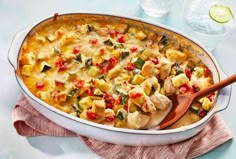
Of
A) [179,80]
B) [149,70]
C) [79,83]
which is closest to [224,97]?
[179,80]

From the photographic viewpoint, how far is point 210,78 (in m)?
1.72

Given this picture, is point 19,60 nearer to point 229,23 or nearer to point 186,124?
point 186,124

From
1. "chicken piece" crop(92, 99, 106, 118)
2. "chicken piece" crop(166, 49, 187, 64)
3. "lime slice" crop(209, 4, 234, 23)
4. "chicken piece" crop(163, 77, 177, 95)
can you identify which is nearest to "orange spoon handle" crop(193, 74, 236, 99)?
"chicken piece" crop(163, 77, 177, 95)

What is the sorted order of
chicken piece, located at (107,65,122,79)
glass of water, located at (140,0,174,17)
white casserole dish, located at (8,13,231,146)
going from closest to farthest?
white casserole dish, located at (8,13,231,146), chicken piece, located at (107,65,122,79), glass of water, located at (140,0,174,17)

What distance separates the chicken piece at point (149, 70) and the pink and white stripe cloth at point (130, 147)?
10.2 inches

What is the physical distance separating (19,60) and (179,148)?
0.61 m

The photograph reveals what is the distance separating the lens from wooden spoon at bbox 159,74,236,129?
1561mm

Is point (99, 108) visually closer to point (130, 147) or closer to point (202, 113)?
point (130, 147)

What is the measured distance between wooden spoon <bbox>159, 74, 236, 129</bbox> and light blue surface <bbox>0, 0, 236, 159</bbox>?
182 mm

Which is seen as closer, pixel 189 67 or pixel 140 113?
pixel 140 113

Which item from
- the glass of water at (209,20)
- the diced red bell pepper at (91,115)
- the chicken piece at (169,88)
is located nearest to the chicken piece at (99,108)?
the diced red bell pepper at (91,115)

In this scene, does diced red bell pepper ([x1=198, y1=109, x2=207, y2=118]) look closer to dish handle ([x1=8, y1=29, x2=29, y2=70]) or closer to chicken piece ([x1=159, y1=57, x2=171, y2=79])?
chicken piece ([x1=159, y1=57, x2=171, y2=79])

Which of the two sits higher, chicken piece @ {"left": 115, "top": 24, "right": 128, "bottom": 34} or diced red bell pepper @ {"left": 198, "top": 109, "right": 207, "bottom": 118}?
chicken piece @ {"left": 115, "top": 24, "right": 128, "bottom": 34}

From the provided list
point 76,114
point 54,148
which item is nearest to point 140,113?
point 76,114
